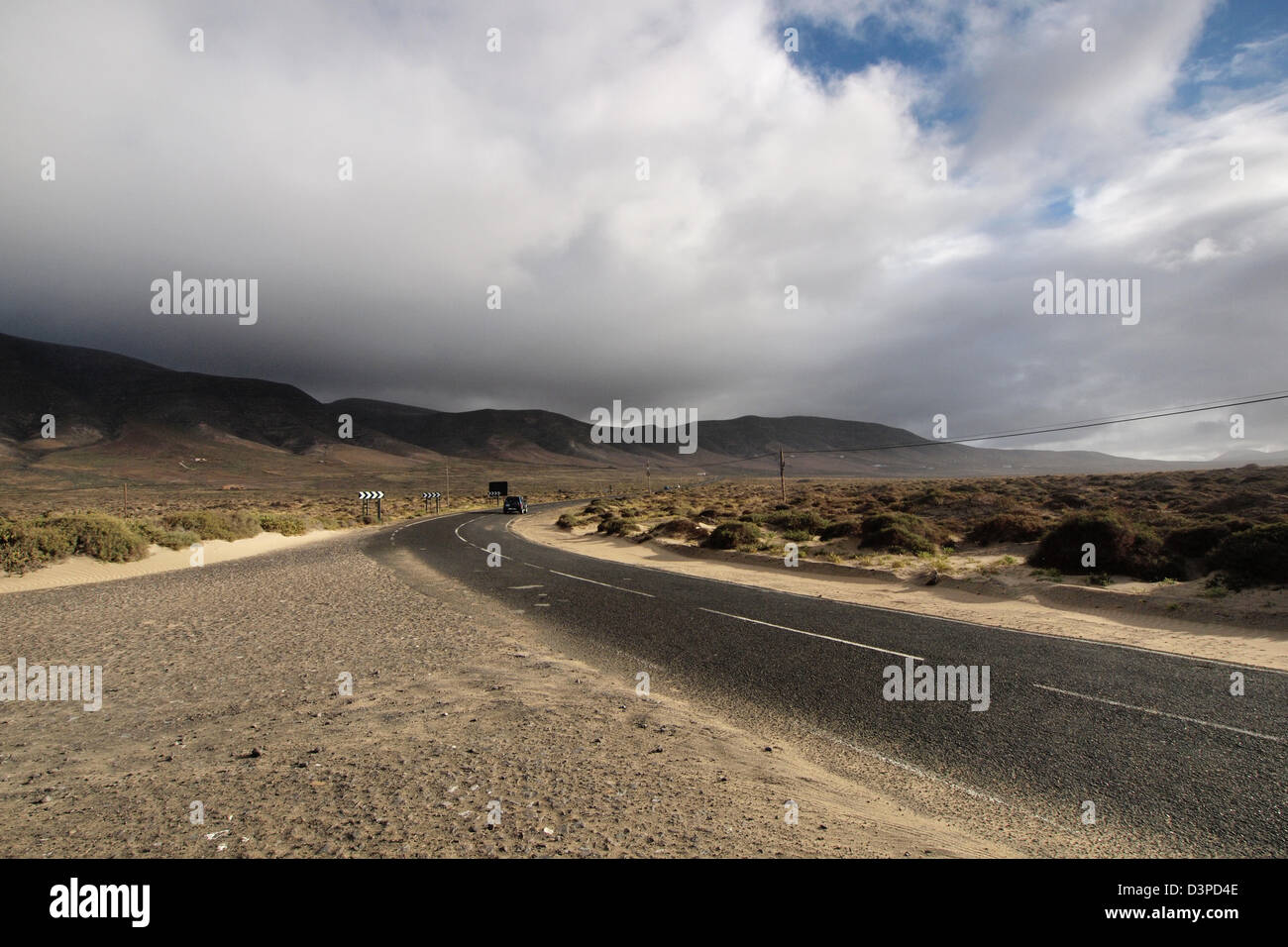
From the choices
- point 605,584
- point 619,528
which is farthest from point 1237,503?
point 605,584

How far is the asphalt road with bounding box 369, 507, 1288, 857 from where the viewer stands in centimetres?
457

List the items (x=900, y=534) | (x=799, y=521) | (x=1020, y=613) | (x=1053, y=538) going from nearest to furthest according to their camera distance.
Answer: (x=1020, y=613)
(x=1053, y=538)
(x=900, y=534)
(x=799, y=521)

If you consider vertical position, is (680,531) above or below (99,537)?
below

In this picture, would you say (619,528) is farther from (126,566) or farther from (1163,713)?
(1163,713)

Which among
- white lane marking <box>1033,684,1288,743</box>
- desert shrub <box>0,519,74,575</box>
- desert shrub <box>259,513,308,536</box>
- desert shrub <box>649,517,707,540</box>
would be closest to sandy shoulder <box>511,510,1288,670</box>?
white lane marking <box>1033,684,1288,743</box>

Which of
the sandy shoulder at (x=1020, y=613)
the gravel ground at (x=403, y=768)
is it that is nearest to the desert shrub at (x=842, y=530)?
the sandy shoulder at (x=1020, y=613)

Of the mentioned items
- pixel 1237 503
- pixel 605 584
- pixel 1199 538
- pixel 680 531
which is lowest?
pixel 605 584

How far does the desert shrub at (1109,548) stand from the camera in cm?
1496

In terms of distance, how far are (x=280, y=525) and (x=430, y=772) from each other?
35.9m

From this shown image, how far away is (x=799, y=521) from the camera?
27797 millimetres

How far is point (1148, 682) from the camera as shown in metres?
7.51

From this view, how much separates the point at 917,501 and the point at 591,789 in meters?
36.0

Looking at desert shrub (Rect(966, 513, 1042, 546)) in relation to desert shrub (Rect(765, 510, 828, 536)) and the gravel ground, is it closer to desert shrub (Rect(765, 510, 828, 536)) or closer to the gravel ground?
desert shrub (Rect(765, 510, 828, 536))

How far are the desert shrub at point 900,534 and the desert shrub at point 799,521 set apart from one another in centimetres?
386
